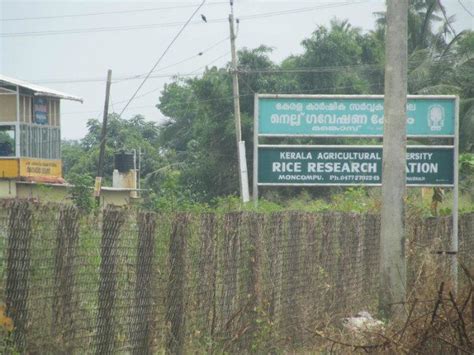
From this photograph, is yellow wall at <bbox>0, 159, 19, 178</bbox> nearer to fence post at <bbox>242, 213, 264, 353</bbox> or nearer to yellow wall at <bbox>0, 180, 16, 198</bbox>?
yellow wall at <bbox>0, 180, 16, 198</bbox>

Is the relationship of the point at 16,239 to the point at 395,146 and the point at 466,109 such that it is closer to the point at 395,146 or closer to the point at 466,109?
the point at 395,146

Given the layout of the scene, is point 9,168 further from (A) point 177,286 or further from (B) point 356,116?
(A) point 177,286

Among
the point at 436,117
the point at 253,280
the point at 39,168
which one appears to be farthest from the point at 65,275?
the point at 39,168

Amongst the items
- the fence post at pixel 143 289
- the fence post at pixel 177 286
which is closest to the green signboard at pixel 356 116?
the fence post at pixel 177 286

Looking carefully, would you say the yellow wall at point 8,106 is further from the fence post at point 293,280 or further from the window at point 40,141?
the fence post at point 293,280

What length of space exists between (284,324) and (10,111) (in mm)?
34146

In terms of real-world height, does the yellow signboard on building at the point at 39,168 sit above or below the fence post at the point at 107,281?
above

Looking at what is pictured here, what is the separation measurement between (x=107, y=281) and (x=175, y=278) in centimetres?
119

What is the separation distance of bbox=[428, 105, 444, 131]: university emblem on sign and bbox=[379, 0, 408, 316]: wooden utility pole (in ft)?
17.2

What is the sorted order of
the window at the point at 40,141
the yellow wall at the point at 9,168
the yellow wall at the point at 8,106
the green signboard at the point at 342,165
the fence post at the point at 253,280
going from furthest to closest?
the window at the point at 40,141 < the yellow wall at the point at 8,106 < the yellow wall at the point at 9,168 < the green signboard at the point at 342,165 < the fence post at the point at 253,280

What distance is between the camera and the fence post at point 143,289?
344 inches

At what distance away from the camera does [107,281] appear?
8.27 meters

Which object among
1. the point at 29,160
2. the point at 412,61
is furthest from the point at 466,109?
the point at 29,160

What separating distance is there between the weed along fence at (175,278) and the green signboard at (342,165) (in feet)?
10.0
